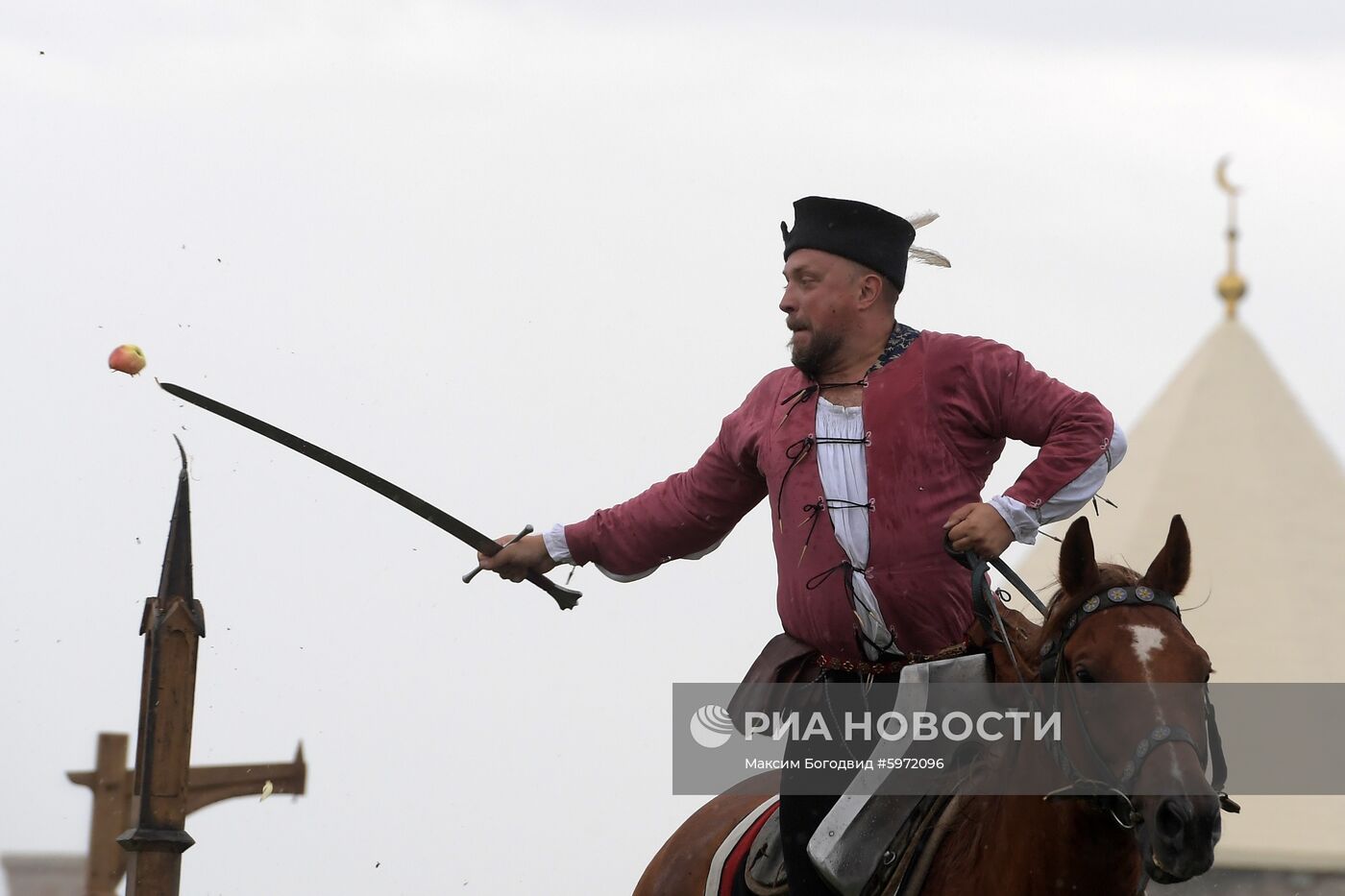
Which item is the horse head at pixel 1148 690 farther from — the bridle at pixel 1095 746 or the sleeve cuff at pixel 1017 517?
the sleeve cuff at pixel 1017 517

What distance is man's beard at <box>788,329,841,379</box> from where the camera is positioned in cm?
Answer: 532

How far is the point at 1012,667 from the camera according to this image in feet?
15.5

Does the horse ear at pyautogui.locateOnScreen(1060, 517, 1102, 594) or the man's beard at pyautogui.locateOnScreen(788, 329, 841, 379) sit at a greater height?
the man's beard at pyautogui.locateOnScreen(788, 329, 841, 379)

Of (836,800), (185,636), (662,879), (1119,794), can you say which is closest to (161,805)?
(185,636)

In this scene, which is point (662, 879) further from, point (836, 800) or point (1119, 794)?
point (1119, 794)

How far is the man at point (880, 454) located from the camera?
501cm

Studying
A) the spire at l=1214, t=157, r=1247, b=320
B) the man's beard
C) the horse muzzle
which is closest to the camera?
the horse muzzle

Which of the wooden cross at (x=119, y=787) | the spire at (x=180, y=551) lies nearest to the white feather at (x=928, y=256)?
the spire at (x=180, y=551)

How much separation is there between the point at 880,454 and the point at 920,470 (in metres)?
0.10

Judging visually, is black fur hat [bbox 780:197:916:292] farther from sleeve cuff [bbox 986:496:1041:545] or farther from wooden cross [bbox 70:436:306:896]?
wooden cross [bbox 70:436:306:896]

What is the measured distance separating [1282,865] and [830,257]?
18378mm

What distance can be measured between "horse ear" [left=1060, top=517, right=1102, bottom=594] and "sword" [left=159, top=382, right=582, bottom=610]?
1.78 m

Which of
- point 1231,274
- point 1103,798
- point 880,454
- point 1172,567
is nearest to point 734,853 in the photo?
point 880,454

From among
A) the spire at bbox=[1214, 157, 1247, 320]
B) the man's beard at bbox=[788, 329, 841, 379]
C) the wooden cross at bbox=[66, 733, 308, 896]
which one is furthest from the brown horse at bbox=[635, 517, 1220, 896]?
the spire at bbox=[1214, 157, 1247, 320]
